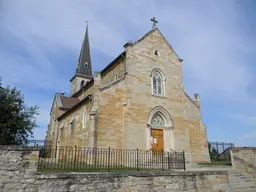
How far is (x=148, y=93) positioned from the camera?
20156mm

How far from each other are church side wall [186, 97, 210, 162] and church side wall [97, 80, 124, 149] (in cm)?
853

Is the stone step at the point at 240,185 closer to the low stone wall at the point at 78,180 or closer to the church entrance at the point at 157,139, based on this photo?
the low stone wall at the point at 78,180

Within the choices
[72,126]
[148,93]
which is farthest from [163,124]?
[72,126]

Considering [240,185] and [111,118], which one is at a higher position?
[111,118]

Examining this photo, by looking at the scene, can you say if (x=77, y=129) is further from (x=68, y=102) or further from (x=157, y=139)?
(x=68, y=102)

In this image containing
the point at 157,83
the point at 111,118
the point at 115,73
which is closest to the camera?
the point at 111,118

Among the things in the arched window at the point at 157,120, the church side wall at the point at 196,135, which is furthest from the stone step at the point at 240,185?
the arched window at the point at 157,120

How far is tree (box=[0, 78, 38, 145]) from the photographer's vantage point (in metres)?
14.8

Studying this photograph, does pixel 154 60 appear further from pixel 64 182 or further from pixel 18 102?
pixel 64 182

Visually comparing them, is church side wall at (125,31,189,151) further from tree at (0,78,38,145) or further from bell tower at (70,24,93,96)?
bell tower at (70,24,93,96)

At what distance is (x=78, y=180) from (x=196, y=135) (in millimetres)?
17151

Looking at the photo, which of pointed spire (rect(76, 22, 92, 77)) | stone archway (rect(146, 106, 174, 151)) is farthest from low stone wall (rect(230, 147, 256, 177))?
pointed spire (rect(76, 22, 92, 77))

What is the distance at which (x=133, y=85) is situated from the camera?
63.9ft

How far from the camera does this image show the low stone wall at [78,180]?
300 inches
